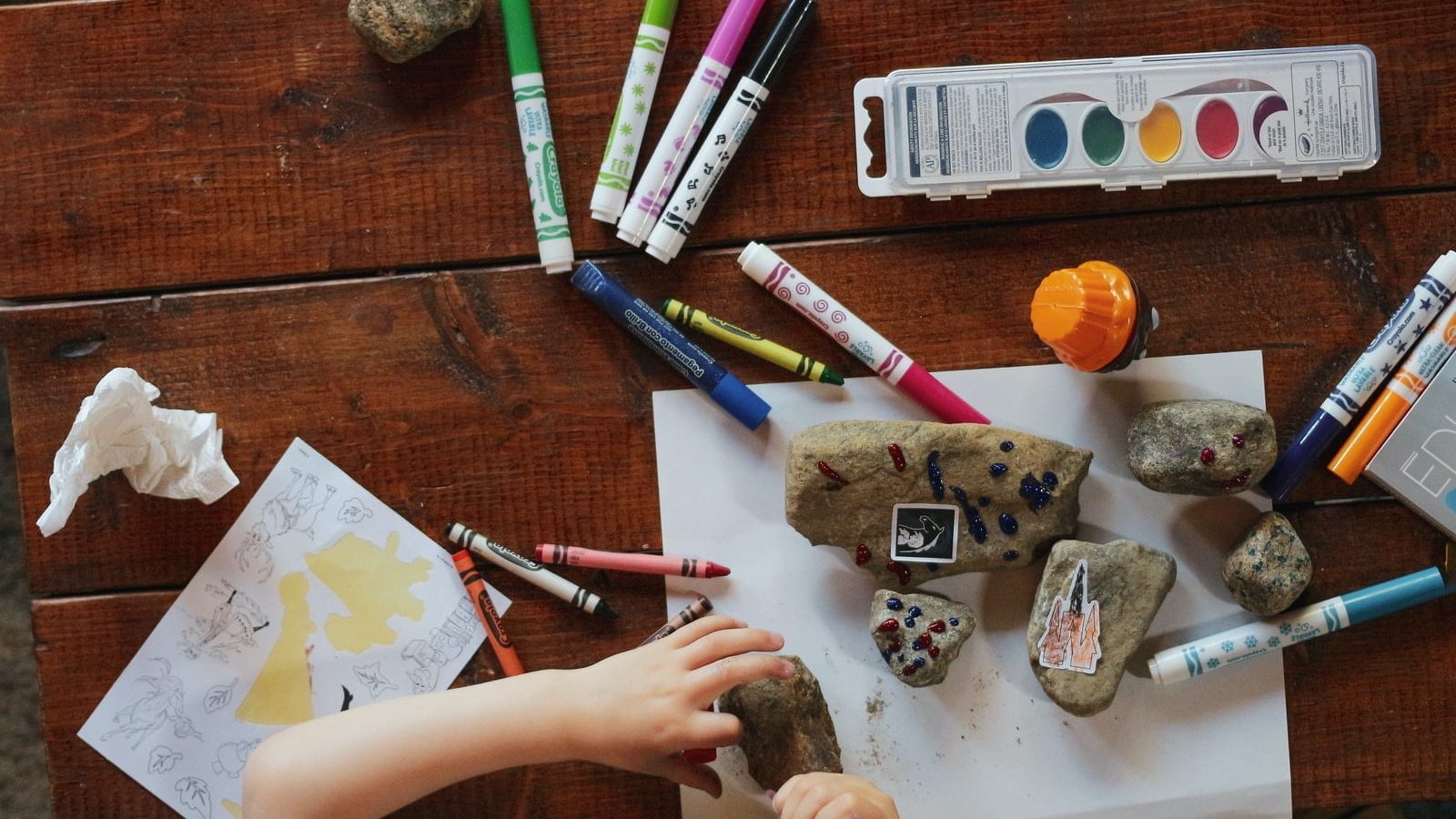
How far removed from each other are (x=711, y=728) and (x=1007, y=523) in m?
0.28

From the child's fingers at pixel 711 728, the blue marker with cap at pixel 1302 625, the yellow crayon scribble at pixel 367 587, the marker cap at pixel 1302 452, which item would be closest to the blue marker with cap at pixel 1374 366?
the marker cap at pixel 1302 452

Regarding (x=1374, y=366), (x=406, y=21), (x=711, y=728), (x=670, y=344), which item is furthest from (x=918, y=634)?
(x=406, y=21)

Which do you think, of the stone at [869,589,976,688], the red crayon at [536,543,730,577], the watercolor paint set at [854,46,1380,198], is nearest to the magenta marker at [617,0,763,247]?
the watercolor paint set at [854,46,1380,198]

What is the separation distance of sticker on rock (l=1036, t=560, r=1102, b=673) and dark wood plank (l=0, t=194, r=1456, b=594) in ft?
0.61

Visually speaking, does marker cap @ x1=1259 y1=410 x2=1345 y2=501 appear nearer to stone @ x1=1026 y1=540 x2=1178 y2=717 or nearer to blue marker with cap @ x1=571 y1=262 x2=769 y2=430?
stone @ x1=1026 y1=540 x2=1178 y2=717

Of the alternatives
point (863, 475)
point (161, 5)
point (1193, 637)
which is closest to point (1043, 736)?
point (1193, 637)

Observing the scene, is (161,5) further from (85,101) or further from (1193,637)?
(1193,637)

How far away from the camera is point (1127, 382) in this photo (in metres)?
0.85

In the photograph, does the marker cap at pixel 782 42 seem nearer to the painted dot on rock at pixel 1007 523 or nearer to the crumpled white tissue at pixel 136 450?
the painted dot on rock at pixel 1007 523

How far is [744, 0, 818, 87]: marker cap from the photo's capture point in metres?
0.83

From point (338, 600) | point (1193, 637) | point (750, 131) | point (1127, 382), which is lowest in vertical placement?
point (338, 600)

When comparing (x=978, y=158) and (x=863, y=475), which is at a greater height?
(x=978, y=158)

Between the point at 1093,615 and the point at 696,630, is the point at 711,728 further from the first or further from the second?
the point at 1093,615

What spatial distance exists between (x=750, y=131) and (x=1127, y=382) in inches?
14.6
